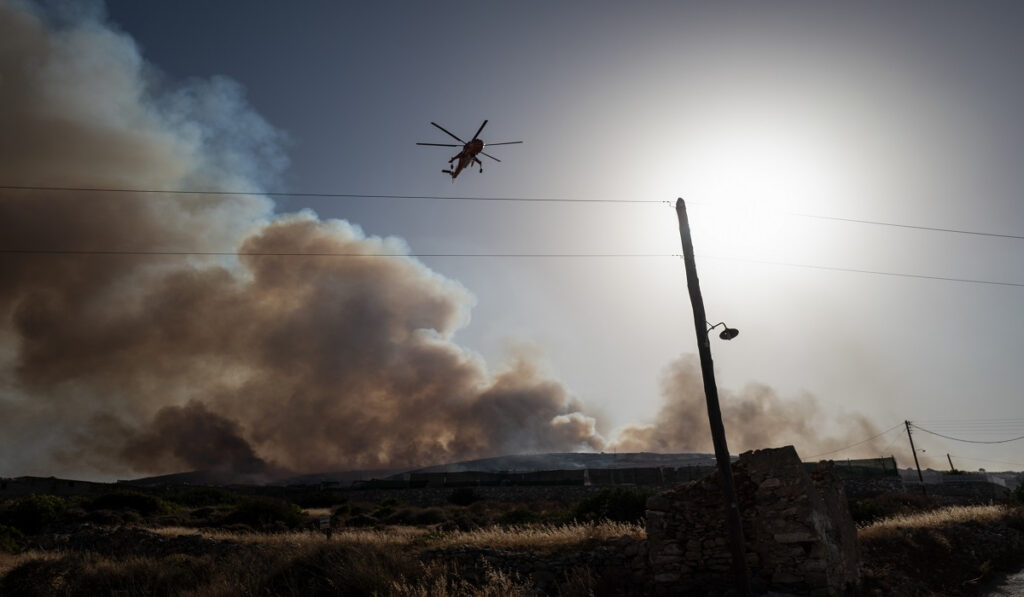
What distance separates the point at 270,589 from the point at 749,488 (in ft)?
41.5

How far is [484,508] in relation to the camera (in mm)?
42562

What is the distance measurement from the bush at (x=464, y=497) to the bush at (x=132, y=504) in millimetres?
21656

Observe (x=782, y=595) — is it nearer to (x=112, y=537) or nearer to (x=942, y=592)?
(x=942, y=592)

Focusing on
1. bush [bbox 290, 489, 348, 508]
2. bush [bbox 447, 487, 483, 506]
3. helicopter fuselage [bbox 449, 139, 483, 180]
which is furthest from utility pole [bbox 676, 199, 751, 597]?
bush [bbox 290, 489, 348, 508]

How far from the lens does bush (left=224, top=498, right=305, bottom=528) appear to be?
3625cm

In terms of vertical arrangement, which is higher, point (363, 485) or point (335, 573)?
point (363, 485)

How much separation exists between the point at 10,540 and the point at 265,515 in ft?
40.4

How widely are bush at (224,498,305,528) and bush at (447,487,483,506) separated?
14.3m

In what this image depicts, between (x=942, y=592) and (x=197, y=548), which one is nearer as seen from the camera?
(x=942, y=592)

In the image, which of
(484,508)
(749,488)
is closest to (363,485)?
(484,508)

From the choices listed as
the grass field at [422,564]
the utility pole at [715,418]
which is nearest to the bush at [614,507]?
the grass field at [422,564]

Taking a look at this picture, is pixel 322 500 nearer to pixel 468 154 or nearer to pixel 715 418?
pixel 468 154

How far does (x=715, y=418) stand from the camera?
1421 cm

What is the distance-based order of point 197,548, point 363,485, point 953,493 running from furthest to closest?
1. point 363,485
2. point 953,493
3. point 197,548
